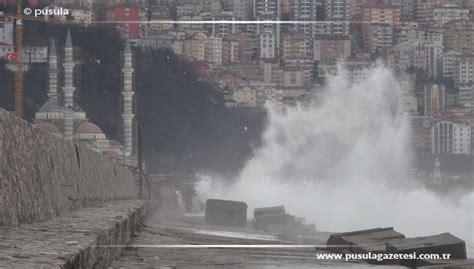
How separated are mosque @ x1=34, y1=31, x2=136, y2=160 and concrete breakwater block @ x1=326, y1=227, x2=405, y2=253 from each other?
13.0m

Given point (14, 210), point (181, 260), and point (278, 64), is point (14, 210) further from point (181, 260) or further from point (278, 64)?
point (278, 64)

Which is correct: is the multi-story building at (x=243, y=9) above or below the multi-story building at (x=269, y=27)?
above

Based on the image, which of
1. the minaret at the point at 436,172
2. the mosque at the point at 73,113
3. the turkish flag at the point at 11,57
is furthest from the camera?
the mosque at the point at 73,113

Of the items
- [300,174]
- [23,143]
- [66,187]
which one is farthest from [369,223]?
[23,143]

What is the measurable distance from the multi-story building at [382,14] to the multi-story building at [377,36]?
78mm

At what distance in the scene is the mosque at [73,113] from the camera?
77.3 ft

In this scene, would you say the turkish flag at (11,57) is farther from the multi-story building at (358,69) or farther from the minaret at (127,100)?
the multi-story building at (358,69)

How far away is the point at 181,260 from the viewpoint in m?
6.73

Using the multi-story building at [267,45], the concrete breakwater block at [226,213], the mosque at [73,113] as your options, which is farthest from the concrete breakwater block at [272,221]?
the mosque at [73,113]

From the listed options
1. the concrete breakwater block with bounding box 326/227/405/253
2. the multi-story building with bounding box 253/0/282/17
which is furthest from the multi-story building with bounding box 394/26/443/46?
the concrete breakwater block with bounding box 326/227/405/253

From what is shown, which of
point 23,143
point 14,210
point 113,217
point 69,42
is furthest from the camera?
point 69,42

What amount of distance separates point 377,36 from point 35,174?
39.0 feet

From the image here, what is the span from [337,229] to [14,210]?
55.7ft

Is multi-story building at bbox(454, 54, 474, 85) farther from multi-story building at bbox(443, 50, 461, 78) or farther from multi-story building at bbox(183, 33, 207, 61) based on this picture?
multi-story building at bbox(183, 33, 207, 61)
